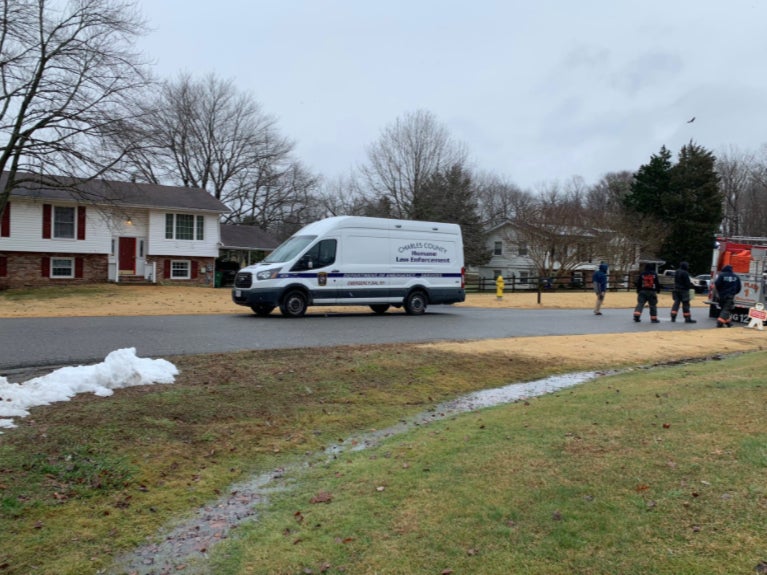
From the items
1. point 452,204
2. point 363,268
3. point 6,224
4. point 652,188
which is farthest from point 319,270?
point 652,188

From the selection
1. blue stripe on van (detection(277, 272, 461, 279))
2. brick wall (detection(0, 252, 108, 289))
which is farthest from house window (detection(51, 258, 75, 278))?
blue stripe on van (detection(277, 272, 461, 279))

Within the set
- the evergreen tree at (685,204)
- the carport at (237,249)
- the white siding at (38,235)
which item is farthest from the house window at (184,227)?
the evergreen tree at (685,204)

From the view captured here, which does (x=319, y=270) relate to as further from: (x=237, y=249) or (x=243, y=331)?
(x=237, y=249)

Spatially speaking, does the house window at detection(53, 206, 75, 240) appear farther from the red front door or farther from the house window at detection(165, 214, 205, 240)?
the house window at detection(165, 214, 205, 240)

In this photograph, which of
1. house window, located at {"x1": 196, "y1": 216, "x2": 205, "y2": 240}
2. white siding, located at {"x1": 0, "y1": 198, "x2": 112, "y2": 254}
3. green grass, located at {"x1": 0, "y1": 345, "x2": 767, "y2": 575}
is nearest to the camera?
green grass, located at {"x1": 0, "y1": 345, "x2": 767, "y2": 575}

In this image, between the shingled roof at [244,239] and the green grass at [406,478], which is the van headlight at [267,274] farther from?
the shingled roof at [244,239]

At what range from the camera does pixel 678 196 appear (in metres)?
53.2

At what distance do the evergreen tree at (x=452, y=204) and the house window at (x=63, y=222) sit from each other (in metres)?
24.1

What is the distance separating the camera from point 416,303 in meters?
18.3

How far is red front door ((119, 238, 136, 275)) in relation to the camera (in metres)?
32.9

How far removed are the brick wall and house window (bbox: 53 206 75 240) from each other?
1.06 m

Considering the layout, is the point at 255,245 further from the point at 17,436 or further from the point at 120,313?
the point at 17,436

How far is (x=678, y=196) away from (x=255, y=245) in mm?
38123

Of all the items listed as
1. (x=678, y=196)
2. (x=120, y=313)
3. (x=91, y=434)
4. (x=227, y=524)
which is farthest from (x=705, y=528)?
(x=678, y=196)
